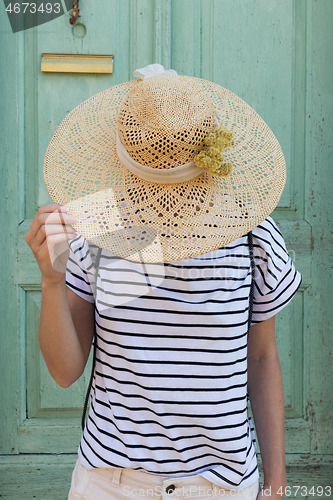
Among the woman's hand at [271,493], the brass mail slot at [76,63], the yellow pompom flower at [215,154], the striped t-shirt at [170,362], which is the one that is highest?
the brass mail slot at [76,63]

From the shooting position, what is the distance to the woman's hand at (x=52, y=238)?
98 centimetres

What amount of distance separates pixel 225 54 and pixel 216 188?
149cm

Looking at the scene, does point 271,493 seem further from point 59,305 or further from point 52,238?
point 52,238

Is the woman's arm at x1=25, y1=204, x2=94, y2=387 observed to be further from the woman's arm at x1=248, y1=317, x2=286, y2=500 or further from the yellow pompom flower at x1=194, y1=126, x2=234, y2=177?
the woman's arm at x1=248, y1=317, x2=286, y2=500

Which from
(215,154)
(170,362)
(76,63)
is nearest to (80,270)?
(170,362)

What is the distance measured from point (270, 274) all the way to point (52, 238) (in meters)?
0.47

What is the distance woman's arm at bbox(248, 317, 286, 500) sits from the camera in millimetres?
1271

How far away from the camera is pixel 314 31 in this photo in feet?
7.80

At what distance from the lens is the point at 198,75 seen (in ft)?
7.72

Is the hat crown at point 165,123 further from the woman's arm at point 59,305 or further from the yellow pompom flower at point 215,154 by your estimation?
the woman's arm at point 59,305

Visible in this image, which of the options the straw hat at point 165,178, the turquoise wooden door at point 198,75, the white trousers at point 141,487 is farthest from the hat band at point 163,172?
the turquoise wooden door at point 198,75

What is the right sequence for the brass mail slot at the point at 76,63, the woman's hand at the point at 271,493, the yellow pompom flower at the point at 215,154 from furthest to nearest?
the brass mail slot at the point at 76,63 → the woman's hand at the point at 271,493 → the yellow pompom flower at the point at 215,154

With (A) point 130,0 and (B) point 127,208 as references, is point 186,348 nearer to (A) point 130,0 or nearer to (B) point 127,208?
(B) point 127,208

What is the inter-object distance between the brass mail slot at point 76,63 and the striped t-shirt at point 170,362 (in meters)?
1.37
